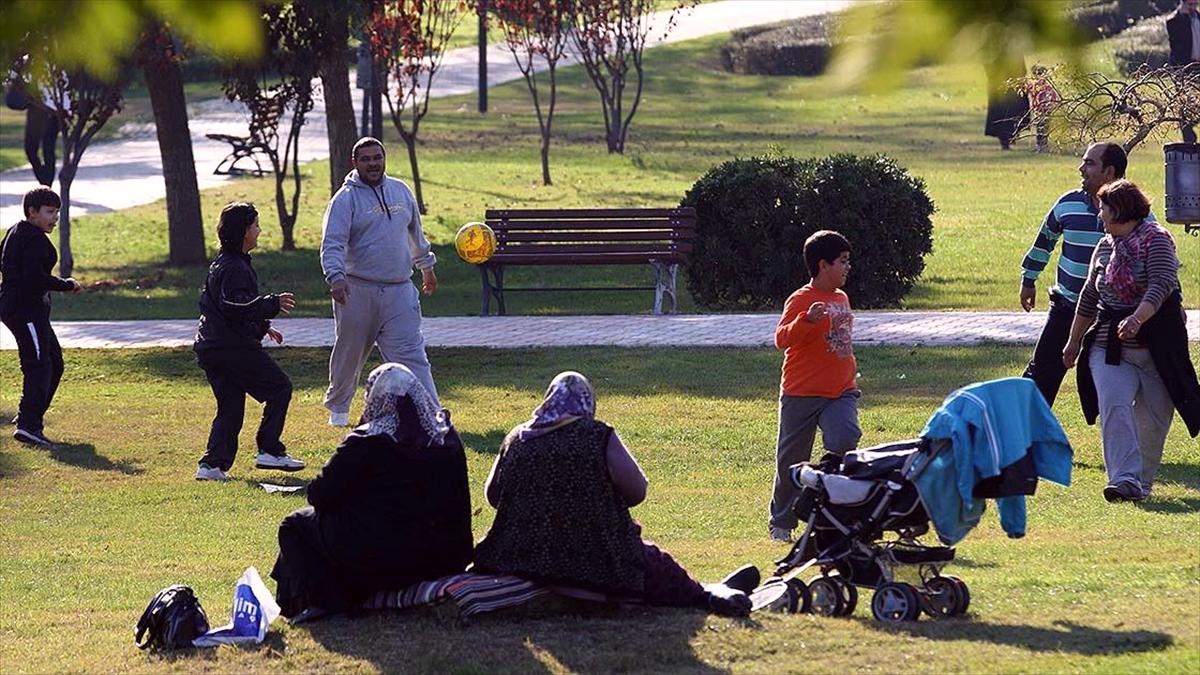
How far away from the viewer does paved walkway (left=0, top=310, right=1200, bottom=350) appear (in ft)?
53.4

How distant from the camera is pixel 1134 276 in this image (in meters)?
9.52

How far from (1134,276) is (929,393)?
4227 millimetres

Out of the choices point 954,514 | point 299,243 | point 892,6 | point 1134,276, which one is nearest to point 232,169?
point 299,243

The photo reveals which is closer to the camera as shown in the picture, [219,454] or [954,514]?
[954,514]

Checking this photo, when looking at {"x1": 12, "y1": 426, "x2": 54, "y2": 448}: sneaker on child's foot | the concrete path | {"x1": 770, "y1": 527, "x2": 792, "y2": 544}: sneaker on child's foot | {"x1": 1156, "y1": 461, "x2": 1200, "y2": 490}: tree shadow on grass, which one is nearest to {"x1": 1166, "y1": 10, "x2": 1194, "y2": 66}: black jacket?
the concrete path

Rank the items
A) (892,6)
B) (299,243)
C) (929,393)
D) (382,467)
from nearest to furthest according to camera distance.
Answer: (892,6) < (382,467) < (929,393) < (299,243)

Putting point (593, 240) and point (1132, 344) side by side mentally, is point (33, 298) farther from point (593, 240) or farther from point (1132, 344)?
point (1132, 344)

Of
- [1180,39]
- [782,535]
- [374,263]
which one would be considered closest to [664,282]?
[1180,39]

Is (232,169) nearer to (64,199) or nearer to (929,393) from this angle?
(64,199)

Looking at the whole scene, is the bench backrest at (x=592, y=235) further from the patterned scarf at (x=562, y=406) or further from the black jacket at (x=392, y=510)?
the patterned scarf at (x=562, y=406)

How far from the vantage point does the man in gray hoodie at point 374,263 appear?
478 inches

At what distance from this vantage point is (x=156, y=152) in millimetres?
39438

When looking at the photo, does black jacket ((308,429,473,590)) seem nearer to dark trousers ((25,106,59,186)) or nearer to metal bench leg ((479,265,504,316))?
metal bench leg ((479,265,504,316))

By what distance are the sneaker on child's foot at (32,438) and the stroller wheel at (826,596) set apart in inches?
283
